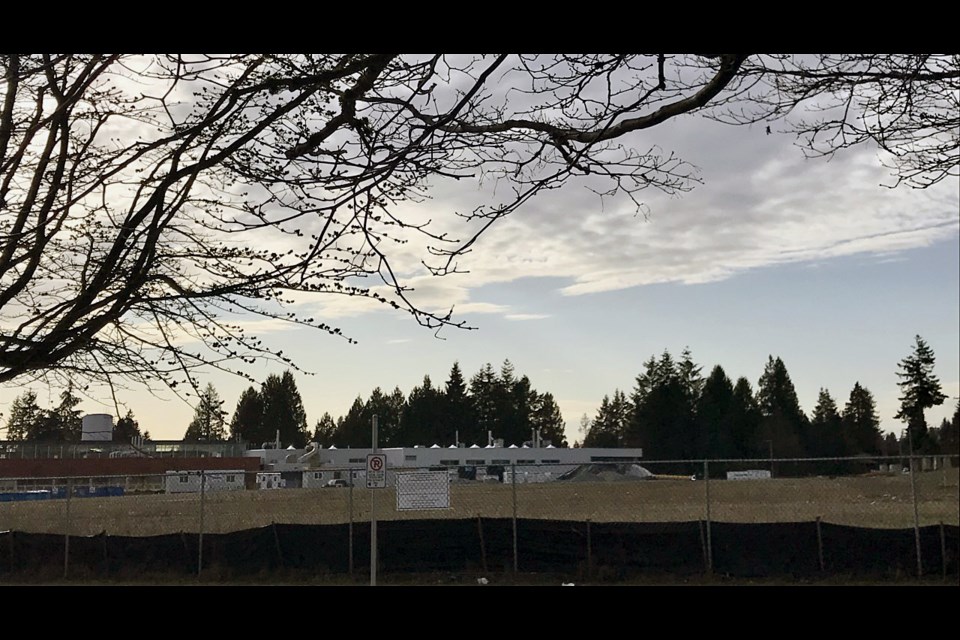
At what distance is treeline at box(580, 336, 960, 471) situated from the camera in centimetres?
5203

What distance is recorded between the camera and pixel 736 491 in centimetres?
2447

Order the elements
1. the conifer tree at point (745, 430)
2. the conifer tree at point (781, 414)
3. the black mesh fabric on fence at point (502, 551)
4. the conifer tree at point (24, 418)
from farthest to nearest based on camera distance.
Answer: the conifer tree at point (745, 430), the conifer tree at point (781, 414), the black mesh fabric on fence at point (502, 551), the conifer tree at point (24, 418)

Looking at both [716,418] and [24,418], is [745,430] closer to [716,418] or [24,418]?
[716,418]

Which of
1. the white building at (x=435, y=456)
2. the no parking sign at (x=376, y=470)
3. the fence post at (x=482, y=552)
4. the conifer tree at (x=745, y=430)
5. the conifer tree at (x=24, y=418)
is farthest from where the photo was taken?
the conifer tree at (x=745, y=430)

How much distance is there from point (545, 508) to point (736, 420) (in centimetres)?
4195

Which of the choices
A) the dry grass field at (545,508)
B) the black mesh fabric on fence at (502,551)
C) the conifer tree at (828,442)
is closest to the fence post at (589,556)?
the black mesh fabric on fence at (502,551)

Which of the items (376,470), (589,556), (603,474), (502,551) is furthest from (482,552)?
(603,474)

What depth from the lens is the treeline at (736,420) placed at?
171ft

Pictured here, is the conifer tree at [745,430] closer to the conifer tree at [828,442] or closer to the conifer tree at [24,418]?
the conifer tree at [828,442]

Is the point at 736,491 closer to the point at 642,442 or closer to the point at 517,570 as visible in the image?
the point at 517,570

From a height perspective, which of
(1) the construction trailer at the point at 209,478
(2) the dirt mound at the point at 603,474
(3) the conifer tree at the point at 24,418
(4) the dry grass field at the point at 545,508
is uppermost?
(3) the conifer tree at the point at 24,418

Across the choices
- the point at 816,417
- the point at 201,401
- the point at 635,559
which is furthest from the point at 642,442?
the point at 201,401

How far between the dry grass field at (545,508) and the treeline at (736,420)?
2120cm
